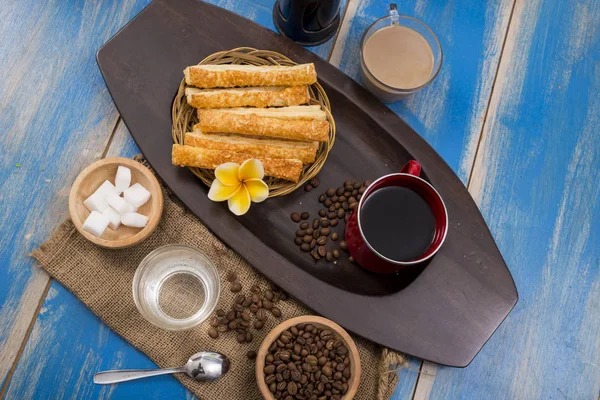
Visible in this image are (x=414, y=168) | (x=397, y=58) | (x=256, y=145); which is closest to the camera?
(x=414, y=168)

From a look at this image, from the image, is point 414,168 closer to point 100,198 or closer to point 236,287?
point 236,287

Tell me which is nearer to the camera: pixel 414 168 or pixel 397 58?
pixel 414 168

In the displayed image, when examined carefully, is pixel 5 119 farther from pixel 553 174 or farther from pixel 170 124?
pixel 553 174

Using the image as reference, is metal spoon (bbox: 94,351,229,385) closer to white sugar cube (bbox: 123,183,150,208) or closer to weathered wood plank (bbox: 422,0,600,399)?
white sugar cube (bbox: 123,183,150,208)

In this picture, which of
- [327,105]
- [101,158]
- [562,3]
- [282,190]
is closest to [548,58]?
[562,3]

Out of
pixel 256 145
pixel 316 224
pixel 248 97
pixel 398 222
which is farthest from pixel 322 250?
pixel 248 97

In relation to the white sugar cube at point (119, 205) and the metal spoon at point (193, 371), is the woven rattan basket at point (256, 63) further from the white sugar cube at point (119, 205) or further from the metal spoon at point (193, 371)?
the metal spoon at point (193, 371)
